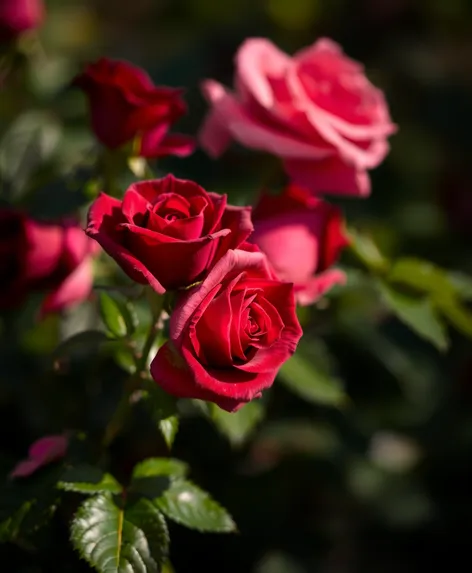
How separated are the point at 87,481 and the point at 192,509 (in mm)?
98

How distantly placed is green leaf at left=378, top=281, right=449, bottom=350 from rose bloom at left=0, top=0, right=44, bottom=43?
621mm

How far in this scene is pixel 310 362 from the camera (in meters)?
1.03

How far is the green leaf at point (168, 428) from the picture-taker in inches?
27.8

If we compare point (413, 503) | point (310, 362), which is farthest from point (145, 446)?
point (413, 503)

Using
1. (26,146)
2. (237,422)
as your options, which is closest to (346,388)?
(237,422)

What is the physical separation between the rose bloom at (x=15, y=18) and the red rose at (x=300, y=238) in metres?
0.51

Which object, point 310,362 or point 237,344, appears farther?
point 310,362

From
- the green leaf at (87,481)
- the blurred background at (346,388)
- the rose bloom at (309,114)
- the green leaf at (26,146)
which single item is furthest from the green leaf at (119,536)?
the green leaf at (26,146)

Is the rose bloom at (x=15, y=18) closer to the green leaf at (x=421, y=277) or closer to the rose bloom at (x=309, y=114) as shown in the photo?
the rose bloom at (x=309, y=114)

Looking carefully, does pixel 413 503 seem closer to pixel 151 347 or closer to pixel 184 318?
pixel 151 347

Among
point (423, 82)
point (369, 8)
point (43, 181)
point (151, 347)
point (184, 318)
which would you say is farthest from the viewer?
point (369, 8)

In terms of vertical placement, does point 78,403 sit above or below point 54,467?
below

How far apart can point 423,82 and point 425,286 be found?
4.08 ft

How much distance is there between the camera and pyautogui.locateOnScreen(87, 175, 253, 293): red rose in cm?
65
